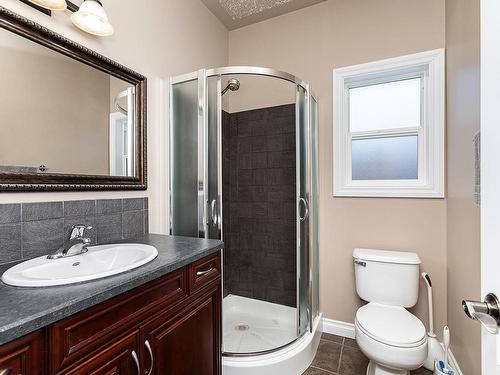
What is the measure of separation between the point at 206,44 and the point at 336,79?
1193 mm

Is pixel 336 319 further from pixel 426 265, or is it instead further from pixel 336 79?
pixel 336 79

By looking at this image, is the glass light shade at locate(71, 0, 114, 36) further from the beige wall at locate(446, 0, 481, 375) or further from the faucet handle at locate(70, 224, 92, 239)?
the beige wall at locate(446, 0, 481, 375)

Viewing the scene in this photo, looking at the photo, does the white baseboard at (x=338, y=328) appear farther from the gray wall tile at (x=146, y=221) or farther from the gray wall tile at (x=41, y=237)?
the gray wall tile at (x=41, y=237)

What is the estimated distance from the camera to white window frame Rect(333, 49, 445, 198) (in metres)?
1.89

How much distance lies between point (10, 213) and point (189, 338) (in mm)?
895

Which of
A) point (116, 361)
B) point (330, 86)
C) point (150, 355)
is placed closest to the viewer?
point (116, 361)

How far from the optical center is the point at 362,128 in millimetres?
2217

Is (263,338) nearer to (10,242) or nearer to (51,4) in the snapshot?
(10,242)

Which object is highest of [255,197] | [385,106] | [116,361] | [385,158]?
[385,106]

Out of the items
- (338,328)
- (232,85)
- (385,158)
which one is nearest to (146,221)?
(232,85)

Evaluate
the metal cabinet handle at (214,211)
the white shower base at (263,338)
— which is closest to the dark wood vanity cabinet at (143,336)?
the white shower base at (263,338)

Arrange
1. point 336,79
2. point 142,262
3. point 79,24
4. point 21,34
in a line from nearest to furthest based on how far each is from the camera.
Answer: point 142,262 → point 21,34 → point 79,24 → point 336,79
